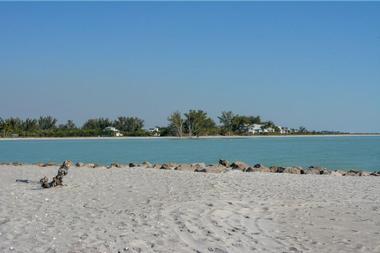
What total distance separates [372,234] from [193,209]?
10.2 feet

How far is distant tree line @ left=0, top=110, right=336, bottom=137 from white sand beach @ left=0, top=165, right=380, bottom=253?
3284 inches

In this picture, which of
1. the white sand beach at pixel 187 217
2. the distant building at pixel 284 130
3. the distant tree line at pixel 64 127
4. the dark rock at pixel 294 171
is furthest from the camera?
→ the distant building at pixel 284 130

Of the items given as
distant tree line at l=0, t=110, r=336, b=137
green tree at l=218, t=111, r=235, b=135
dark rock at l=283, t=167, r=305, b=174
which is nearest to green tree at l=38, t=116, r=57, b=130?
distant tree line at l=0, t=110, r=336, b=137

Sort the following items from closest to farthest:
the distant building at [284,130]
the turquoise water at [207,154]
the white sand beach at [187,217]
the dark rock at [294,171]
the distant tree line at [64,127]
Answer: the white sand beach at [187,217], the dark rock at [294,171], the turquoise water at [207,154], the distant tree line at [64,127], the distant building at [284,130]

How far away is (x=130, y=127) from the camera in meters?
106

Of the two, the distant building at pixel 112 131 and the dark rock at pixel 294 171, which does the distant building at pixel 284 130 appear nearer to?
the distant building at pixel 112 131

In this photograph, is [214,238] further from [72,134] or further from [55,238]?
[72,134]

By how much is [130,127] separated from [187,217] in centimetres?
9816

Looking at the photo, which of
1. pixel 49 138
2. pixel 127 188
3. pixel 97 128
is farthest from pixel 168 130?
pixel 127 188

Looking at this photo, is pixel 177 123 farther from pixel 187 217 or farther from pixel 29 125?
pixel 187 217

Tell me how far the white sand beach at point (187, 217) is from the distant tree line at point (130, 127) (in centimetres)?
8340

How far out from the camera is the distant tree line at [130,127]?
94375 millimetres

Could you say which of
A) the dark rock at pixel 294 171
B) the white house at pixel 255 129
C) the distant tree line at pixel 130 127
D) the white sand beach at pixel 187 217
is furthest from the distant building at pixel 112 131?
the white sand beach at pixel 187 217

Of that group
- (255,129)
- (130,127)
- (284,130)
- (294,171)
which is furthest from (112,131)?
(294,171)
